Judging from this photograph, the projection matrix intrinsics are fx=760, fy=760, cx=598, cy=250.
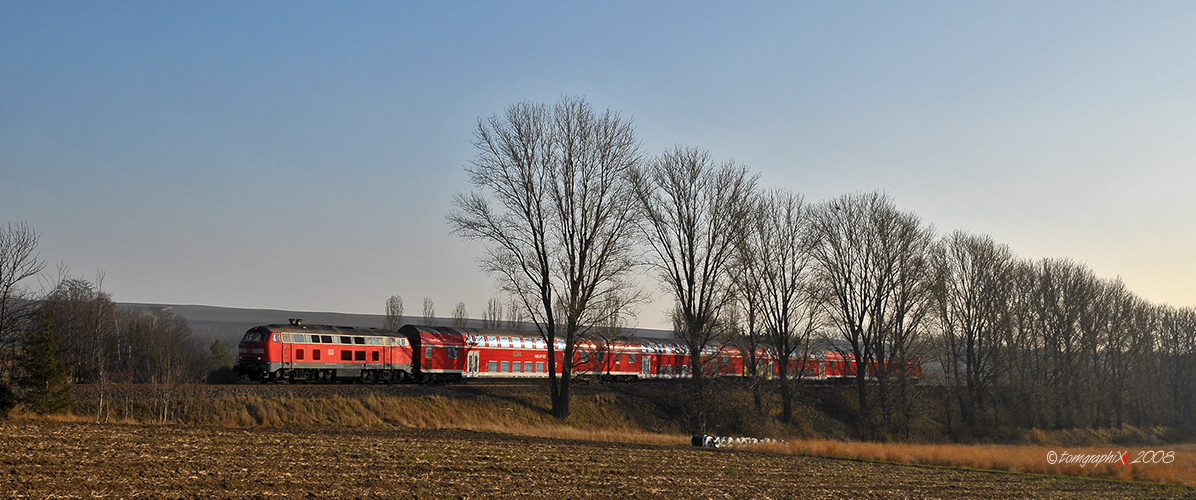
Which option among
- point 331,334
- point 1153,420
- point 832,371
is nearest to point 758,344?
point 832,371

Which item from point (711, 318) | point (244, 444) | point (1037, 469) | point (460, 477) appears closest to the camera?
point (460, 477)

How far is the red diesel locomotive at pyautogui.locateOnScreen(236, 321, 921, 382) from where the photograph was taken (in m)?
34.8

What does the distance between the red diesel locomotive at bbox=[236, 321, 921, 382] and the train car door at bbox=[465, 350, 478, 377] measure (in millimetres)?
55

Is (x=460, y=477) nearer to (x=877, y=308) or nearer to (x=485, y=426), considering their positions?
(x=485, y=426)

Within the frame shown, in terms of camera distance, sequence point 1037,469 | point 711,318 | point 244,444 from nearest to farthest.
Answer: point 244,444, point 1037,469, point 711,318

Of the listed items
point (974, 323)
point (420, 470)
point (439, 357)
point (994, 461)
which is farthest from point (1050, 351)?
point (420, 470)

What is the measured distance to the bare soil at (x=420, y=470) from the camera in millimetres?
13586

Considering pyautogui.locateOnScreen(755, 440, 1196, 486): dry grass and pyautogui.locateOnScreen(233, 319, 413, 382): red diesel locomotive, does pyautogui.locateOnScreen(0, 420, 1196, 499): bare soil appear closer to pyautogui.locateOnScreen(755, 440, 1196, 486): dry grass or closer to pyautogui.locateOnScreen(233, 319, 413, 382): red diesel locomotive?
pyautogui.locateOnScreen(755, 440, 1196, 486): dry grass

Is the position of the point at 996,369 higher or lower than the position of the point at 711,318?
lower

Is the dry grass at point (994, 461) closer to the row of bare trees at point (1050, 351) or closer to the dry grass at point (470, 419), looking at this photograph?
the dry grass at point (470, 419)

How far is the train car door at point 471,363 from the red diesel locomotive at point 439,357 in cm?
5

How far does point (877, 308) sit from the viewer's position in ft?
149

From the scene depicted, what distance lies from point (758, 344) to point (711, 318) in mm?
8888

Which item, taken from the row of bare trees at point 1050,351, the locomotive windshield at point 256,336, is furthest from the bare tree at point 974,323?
the locomotive windshield at point 256,336
